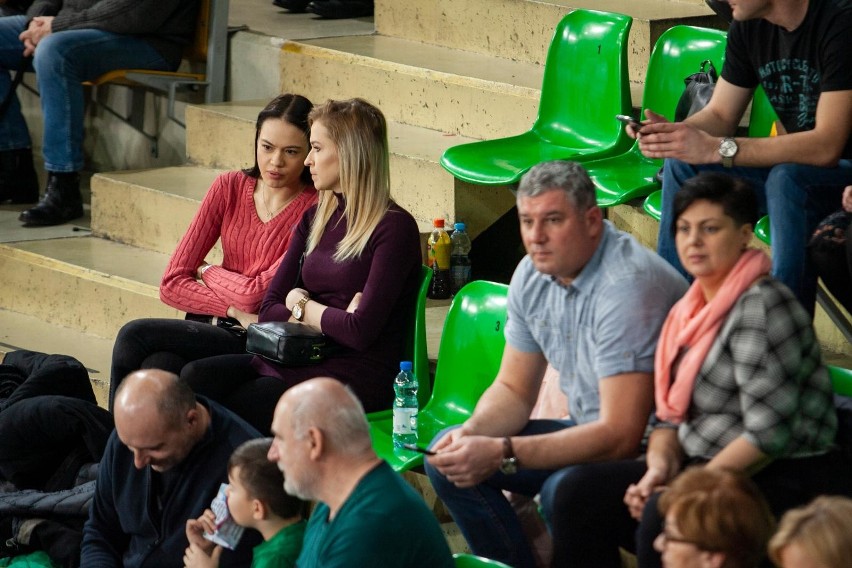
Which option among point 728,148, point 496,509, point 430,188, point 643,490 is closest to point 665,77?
point 430,188

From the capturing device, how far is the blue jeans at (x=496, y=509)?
121 inches

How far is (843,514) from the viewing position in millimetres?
2119

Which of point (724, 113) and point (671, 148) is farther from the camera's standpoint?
point (724, 113)

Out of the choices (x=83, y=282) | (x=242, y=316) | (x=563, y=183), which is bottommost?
(x=83, y=282)

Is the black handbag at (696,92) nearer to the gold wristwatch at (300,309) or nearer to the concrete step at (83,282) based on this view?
the gold wristwatch at (300,309)

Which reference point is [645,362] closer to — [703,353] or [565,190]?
[703,353]

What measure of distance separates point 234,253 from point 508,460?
1627mm

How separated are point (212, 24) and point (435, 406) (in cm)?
292

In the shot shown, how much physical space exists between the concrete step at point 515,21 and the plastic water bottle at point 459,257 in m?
0.97

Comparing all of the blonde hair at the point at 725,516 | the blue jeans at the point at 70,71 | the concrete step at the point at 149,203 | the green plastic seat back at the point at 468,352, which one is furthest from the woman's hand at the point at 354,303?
the blue jeans at the point at 70,71

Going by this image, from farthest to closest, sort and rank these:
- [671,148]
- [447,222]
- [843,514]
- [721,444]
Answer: [447,222]
[671,148]
[721,444]
[843,514]

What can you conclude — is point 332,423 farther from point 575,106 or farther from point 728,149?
point 575,106

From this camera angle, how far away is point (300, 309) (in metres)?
3.88

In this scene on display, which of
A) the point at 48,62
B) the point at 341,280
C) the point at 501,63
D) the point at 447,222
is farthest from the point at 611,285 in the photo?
the point at 48,62
